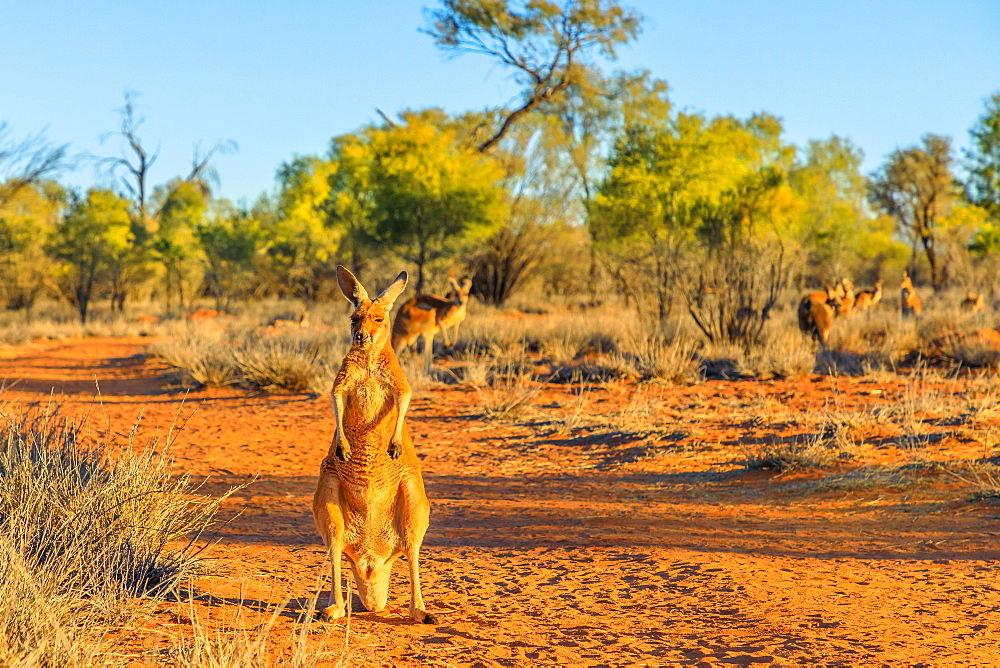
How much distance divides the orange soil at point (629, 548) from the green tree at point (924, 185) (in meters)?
29.1

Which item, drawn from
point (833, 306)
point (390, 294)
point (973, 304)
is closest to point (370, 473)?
point (390, 294)

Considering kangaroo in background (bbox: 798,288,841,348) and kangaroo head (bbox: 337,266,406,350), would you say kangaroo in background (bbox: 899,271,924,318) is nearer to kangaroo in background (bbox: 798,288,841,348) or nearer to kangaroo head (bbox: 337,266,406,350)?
kangaroo in background (bbox: 798,288,841,348)

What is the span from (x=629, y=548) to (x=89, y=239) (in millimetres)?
30593

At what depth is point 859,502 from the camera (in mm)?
6730

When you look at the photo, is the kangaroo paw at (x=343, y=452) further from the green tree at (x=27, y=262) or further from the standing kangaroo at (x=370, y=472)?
the green tree at (x=27, y=262)

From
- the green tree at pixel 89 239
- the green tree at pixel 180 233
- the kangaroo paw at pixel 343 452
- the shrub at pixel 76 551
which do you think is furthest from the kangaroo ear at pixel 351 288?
the green tree at pixel 180 233

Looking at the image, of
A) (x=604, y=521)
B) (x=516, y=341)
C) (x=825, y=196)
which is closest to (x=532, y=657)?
(x=604, y=521)

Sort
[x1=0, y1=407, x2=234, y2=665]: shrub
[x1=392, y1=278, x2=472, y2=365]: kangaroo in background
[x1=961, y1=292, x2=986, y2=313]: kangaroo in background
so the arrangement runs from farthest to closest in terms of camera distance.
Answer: [x1=961, y1=292, x2=986, y2=313]: kangaroo in background
[x1=392, y1=278, x2=472, y2=365]: kangaroo in background
[x1=0, y1=407, x2=234, y2=665]: shrub

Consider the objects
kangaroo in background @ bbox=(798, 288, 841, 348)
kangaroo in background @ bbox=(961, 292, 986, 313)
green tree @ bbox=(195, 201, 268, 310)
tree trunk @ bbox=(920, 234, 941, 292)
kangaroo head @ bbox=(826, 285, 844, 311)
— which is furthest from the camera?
tree trunk @ bbox=(920, 234, 941, 292)

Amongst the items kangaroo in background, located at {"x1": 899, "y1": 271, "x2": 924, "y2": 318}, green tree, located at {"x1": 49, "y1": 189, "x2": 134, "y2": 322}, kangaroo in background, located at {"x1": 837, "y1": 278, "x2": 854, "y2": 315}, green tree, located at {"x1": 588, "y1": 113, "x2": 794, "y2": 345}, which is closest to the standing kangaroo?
green tree, located at {"x1": 588, "y1": 113, "x2": 794, "y2": 345}

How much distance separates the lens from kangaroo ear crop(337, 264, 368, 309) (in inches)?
163

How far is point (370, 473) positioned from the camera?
3.99 metres

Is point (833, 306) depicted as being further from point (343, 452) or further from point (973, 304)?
point (343, 452)

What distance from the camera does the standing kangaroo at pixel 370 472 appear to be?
397cm
